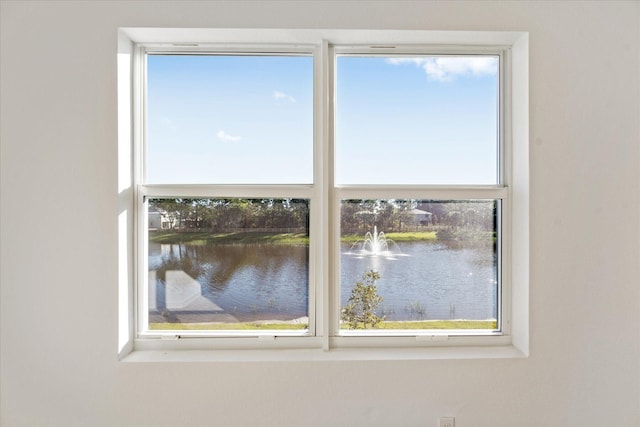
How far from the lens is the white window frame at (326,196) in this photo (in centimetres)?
161

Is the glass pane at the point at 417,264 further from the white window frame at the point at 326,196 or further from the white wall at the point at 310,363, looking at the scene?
the white wall at the point at 310,363

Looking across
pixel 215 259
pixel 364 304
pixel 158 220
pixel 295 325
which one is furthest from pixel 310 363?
pixel 158 220

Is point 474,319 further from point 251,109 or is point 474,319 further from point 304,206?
point 251,109

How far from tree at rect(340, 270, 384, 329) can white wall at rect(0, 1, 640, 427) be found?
0.21m

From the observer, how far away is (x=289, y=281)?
1.71 m

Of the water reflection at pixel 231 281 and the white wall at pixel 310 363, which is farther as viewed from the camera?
the water reflection at pixel 231 281

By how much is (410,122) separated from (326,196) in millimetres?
532

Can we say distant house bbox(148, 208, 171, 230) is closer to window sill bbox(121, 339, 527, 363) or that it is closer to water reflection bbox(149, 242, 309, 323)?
water reflection bbox(149, 242, 309, 323)

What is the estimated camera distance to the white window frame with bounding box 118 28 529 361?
161cm

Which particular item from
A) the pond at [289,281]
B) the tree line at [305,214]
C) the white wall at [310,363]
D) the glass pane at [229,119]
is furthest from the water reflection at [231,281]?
the glass pane at [229,119]

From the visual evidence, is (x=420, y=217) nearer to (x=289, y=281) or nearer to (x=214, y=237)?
(x=289, y=281)

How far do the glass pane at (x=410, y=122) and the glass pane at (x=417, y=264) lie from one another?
15cm

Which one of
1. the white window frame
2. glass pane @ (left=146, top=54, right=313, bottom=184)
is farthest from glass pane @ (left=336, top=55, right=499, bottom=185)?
glass pane @ (left=146, top=54, right=313, bottom=184)

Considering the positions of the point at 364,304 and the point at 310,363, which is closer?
the point at 310,363
